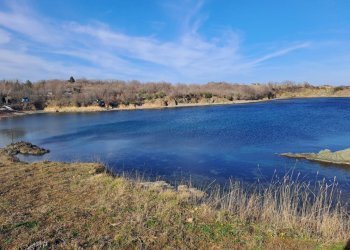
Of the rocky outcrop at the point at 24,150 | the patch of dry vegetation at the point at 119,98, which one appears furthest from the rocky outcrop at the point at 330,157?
the patch of dry vegetation at the point at 119,98

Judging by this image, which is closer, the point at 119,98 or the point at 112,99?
the point at 112,99

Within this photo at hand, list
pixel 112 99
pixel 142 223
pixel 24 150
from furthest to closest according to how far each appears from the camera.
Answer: pixel 112 99, pixel 24 150, pixel 142 223

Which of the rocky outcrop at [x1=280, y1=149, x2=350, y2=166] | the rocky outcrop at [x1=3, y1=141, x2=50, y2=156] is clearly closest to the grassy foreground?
the rocky outcrop at [x1=280, y1=149, x2=350, y2=166]

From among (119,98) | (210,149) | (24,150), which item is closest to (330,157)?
(210,149)

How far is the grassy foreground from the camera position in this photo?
292 inches

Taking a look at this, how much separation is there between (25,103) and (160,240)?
9199 centimetres

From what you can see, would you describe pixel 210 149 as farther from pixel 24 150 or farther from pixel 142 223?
pixel 142 223

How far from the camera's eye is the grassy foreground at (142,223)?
7414 mm

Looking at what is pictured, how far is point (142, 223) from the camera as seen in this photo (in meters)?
8.48

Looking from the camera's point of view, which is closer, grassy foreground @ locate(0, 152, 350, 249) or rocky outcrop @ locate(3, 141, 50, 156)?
grassy foreground @ locate(0, 152, 350, 249)

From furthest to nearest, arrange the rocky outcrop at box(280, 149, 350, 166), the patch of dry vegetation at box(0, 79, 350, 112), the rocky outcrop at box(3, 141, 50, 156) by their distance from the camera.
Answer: the patch of dry vegetation at box(0, 79, 350, 112) < the rocky outcrop at box(3, 141, 50, 156) < the rocky outcrop at box(280, 149, 350, 166)

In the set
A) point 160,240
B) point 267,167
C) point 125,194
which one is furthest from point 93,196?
point 267,167

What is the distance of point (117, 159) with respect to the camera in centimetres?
2355

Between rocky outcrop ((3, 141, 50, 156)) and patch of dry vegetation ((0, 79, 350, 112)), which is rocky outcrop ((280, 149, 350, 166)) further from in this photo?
patch of dry vegetation ((0, 79, 350, 112))
